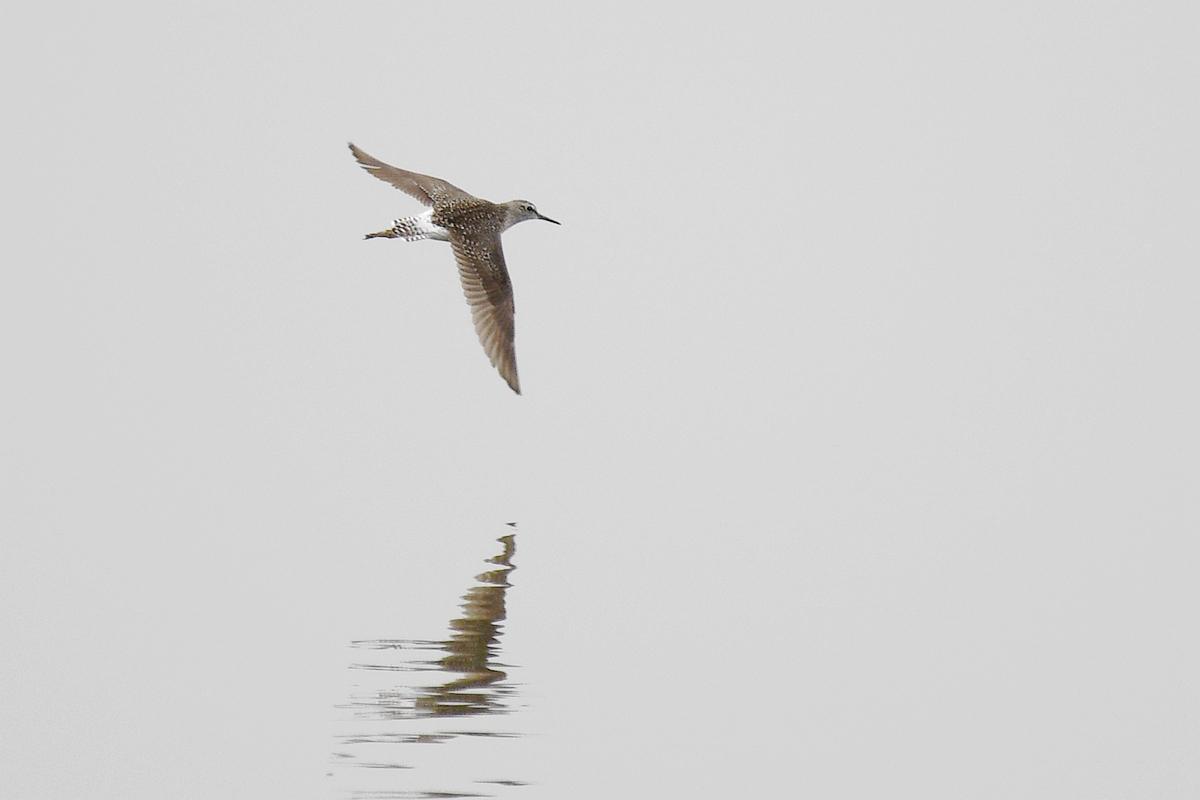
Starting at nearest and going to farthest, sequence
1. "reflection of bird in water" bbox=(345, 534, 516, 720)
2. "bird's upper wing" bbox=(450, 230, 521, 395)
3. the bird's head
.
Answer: "reflection of bird in water" bbox=(345, 534, 516, 720), "bird's upper wing" bbox=(450, 230, 521, 395), the bird's head

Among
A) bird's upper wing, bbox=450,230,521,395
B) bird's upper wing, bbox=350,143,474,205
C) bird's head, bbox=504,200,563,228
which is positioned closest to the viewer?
bird's upper wing, bbox=450,230,521,395

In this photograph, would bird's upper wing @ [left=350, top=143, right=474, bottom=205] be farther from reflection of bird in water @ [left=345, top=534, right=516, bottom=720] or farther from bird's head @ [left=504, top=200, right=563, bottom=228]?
reflection of bird in water @ [left=345, top=534, right=516, bottom=720]

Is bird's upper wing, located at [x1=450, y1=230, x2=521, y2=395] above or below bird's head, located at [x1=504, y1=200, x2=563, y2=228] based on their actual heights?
below

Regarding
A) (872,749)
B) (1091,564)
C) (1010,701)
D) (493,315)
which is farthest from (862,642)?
(493,315)

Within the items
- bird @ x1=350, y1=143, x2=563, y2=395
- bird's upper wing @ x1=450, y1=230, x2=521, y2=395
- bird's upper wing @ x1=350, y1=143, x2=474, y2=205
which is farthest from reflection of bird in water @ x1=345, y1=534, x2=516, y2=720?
bird's upper wing @ x1=350, y1=143, x2=474, y2=205

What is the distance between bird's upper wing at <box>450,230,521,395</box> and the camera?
19.9 metres

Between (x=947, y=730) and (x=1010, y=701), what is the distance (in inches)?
41.8

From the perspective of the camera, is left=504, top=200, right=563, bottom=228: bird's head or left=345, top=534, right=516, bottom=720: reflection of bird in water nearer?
left=345, top=534, right=516, bottom=720: reflection of bird in water

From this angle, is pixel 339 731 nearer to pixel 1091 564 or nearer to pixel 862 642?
pixel 862 642

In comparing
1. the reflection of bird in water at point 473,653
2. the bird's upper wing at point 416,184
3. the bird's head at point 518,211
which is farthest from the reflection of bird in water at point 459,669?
the bird's head at point 518,211

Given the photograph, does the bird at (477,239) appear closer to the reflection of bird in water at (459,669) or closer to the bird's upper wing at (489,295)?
the bird's upper wing at (489,295)

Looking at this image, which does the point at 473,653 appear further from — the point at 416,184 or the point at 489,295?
the point at 416,184

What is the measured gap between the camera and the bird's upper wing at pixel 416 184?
21.4 meters

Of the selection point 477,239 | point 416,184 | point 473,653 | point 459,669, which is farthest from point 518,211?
point 459,669
